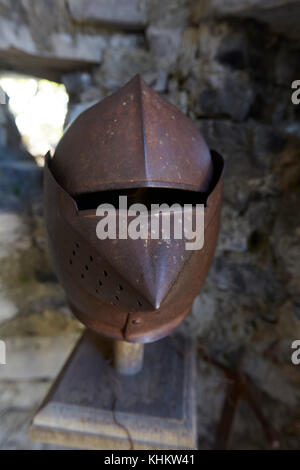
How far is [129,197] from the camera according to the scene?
0.62 metres

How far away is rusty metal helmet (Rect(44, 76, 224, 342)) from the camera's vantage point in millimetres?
481

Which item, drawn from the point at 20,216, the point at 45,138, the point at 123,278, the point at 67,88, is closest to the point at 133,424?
the point at 123,278

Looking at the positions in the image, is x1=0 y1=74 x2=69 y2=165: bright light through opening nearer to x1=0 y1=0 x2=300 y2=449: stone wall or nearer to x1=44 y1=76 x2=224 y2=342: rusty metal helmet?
x1=0 y1=0 x2=300 y2=449: stone wall

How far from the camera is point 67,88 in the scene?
3.53 ft

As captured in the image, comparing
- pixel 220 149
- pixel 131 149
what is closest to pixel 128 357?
pixel 131 149

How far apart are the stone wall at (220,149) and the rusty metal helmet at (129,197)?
14.2 inches

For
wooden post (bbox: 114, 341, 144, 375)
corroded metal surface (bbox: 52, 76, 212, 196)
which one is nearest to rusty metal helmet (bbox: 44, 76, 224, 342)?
corroded metal surface (bbox: 52, 76, 212, 196)

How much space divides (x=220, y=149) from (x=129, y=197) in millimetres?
428

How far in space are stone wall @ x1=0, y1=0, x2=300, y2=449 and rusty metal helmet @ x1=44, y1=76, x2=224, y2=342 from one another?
36 centimetres

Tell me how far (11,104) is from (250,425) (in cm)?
172

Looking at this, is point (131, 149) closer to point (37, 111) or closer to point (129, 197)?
point (129, 197)

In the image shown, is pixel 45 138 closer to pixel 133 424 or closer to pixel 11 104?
pixel 11 104
